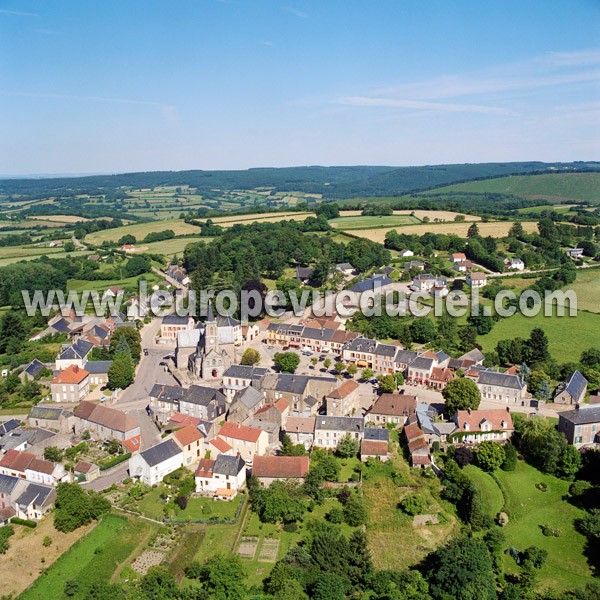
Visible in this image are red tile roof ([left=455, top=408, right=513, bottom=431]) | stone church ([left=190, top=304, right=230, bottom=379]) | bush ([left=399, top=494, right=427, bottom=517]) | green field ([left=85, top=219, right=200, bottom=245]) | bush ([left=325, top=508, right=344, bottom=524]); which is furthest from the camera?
green field ([left=85, top=219, right=200, bottom=245])

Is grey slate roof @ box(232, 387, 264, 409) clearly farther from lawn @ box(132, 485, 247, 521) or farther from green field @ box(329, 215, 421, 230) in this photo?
green field @ box(329, 215, 421, 230)

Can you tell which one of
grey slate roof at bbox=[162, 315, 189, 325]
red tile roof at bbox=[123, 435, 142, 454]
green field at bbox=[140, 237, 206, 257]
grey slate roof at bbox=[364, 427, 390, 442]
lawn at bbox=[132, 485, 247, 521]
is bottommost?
lawn at bbox=[132, 485, 247, 521]

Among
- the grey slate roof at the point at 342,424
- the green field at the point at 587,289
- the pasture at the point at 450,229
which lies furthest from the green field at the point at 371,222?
the grey slate roof at the point at 342,424

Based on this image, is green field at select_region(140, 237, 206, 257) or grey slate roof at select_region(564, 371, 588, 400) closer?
grey slate roof at select_region(564, 371, 588, 400)

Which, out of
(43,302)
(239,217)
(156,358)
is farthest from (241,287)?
(239,217)

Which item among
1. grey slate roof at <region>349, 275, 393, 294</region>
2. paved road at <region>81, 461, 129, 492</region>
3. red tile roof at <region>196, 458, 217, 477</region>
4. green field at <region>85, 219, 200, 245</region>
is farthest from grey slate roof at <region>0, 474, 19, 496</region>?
green field at <region>85, 219, 200, 245</region>

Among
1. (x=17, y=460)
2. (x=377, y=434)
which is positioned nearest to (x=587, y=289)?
(x=377, y=434)
